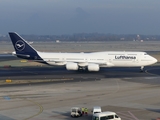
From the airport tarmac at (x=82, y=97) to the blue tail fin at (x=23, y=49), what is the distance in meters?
11.8

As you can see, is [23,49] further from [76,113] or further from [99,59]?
[76,113]

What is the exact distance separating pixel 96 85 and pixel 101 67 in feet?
84.1

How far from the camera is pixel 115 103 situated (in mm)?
39000

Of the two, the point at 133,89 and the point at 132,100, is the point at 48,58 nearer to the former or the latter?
the point at 133,89

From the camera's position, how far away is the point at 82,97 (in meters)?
42.9

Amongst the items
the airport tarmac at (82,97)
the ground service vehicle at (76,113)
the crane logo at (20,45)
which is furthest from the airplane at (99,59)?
the ground service vehicle at (76,113)

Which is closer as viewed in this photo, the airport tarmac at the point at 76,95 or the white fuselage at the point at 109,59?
the airport tarmac at the point at 76,95

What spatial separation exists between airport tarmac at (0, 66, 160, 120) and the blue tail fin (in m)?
11.8

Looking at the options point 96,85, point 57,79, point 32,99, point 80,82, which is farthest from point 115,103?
point 57,79

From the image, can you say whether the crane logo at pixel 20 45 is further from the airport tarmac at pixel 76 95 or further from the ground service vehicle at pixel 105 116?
the ground service vehicle at pixel 105 116

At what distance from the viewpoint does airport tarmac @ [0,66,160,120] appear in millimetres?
33875

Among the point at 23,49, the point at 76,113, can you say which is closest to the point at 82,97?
the point at 76,113

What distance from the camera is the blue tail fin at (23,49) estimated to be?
7344cm

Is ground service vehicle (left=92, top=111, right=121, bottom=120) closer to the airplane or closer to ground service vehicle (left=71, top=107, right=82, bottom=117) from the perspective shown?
ground service vehicle (left=71, top=107, right=82, bottom=117)
